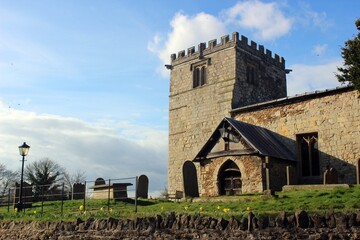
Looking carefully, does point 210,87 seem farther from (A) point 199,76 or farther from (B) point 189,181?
(B) point 189,181

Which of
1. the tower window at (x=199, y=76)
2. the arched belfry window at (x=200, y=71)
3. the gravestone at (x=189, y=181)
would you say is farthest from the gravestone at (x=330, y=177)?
the tower window at (x=199, y=76)

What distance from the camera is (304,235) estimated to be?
10.8m

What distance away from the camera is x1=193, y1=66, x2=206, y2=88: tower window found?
35.2 m

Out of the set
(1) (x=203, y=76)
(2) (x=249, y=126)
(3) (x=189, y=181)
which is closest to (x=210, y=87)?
(1) (x=203, y=76)

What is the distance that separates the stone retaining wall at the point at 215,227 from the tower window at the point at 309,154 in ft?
50.2

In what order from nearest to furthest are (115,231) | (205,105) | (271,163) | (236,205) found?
(115,231)
(236,205)
(271,163)
(205,105)

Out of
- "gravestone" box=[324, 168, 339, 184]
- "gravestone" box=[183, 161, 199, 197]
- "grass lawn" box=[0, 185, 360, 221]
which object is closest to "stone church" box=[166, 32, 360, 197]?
"gravestone" box=[183, 161, 199, 197]

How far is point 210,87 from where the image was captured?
34.2 metres

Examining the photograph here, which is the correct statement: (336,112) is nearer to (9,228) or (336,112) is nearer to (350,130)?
(350,130)

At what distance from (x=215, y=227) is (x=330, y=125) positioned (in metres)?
16.1

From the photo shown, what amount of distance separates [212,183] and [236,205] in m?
8.08

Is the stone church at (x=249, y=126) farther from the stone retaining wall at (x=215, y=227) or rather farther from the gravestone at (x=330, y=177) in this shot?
the stone retaining wall at (x=215, y=227)

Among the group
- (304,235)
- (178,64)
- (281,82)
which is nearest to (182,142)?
(178,64)

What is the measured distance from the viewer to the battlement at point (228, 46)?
33719mm
